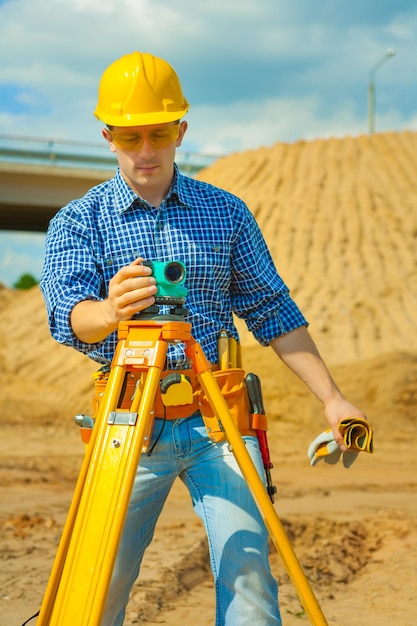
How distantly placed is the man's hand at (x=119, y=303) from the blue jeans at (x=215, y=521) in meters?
0.40

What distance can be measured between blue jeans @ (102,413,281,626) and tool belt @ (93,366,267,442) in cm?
4

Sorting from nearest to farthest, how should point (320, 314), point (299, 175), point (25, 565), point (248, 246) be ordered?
1. point (248, 246)
2. point (25, 565)
3. point (320, 314)
4. point (299, 175)

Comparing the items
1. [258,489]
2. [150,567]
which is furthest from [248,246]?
[150,567]

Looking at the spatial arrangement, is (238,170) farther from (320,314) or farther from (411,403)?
(411,403)

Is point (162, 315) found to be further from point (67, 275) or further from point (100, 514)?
point (100, 514)

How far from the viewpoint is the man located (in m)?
2.44

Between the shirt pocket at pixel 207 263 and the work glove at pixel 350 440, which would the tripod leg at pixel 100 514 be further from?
the work glove at pixel 350 440

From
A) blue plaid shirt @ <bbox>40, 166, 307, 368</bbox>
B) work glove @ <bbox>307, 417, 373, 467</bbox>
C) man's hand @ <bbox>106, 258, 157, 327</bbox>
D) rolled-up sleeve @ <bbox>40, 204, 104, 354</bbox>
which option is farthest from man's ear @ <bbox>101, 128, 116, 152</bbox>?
work glove @ <bbox>307, 417, 373, 467</bbox>

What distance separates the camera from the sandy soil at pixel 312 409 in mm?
5223

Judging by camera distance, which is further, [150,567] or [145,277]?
[150,567]

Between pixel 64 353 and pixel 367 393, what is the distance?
791cm

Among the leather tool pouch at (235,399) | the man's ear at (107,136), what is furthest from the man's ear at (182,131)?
the leather tool pouch at (235,399)

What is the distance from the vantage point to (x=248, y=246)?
2850 millimetres

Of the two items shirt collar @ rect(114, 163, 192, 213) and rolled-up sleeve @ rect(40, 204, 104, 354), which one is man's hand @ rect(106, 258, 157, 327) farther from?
shirt collar @ rect(114, 163, 192, 213)
